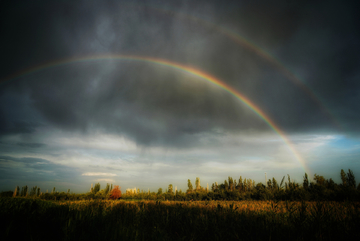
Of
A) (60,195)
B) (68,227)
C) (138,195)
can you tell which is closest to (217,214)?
(68,227)

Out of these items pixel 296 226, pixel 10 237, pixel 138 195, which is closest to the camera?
pixel 10 237

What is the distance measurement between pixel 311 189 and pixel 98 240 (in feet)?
81.1

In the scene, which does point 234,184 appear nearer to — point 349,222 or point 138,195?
point 138,195

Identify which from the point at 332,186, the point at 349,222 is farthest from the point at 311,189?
the point at 349,222

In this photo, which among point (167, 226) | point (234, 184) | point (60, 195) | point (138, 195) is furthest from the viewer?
point (234, 184)

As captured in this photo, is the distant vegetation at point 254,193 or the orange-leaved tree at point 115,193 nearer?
the distant vegetation at point 254,193

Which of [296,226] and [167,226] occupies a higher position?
[296,226]

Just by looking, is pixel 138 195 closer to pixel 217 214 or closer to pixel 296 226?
→ pixel 217 214

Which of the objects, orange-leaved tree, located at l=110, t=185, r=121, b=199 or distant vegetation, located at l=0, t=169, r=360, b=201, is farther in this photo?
orange-leaved tree, located at l=110, t=185, r=121, b=199

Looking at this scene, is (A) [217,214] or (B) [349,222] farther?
(A) [217,214]

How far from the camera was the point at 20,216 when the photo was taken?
3500 mm

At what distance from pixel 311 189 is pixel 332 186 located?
7.53ft

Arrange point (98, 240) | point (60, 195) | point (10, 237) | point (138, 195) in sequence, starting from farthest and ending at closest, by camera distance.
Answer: point (138, 195), point (60, 195), point (98, 240), point (10, 237)

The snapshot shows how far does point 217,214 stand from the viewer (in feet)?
16.9
